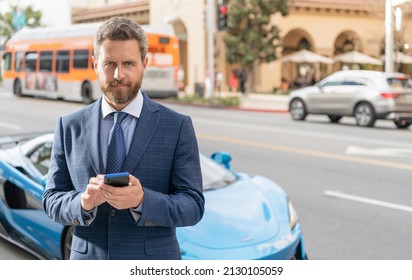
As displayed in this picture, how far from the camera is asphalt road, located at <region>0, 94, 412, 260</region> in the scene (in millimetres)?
6355

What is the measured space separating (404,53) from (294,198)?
24442 mm

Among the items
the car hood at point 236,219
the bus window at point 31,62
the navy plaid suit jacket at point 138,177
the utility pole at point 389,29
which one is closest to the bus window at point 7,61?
the bus window at point 31,62

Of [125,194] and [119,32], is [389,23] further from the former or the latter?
[125,194]

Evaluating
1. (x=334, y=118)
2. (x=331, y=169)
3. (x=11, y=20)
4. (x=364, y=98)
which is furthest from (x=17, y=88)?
(x=331, y=169)

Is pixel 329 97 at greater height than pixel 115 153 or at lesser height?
greater

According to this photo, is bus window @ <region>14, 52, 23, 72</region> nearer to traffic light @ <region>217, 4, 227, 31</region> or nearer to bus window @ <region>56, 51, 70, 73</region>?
bus window @ <region>56, 51, 70, 73</region>

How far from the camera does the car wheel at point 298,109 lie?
64.6 feet

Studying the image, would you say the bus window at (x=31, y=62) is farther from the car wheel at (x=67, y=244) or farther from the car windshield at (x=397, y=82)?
the car wheel at (x=67, y=244)

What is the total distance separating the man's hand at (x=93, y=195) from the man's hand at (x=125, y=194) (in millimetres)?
18

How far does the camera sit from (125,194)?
→ 2037 mm

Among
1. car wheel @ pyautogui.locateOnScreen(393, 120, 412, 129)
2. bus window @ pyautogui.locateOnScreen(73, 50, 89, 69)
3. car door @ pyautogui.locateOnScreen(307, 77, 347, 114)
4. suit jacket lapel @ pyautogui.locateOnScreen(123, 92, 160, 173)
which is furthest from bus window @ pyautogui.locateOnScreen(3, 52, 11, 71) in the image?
suit jacket lapel @ pyautogui.locateOnScreen(123, 92, 160, 173)

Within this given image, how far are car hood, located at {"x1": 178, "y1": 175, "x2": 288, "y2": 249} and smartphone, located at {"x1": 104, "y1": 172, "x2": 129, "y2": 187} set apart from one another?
248cm

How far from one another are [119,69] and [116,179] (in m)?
0.42
